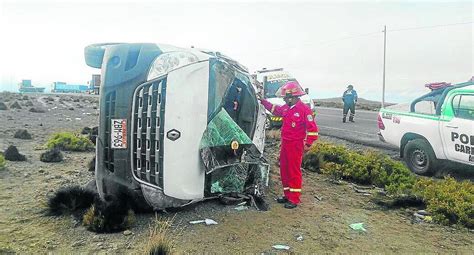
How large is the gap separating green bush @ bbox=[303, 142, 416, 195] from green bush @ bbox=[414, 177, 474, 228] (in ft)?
1.42

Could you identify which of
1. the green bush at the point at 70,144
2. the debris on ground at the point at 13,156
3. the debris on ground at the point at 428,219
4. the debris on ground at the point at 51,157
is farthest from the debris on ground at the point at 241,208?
the green bush at the point at 70,144

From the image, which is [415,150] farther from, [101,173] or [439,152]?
[101,173]

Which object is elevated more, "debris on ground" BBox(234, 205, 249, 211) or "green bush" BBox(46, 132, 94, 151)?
"green bush" BBox(46, 132, 94, 151)

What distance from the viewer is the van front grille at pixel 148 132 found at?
413cm

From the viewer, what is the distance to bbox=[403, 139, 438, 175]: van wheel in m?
7.81

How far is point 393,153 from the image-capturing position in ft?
33.7

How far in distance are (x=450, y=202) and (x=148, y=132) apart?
3.84m

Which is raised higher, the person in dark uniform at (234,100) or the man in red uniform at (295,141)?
the person in dark uniform at (234,100)

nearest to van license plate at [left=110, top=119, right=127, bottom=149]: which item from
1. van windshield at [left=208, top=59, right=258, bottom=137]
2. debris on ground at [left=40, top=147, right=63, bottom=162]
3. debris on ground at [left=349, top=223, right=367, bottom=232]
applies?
van windshield at [left=208, top=59, right=258, bottom=137]

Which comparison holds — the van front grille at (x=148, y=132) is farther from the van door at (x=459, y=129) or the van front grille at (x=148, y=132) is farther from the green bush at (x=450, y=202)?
the van door at (x=459, y=129)

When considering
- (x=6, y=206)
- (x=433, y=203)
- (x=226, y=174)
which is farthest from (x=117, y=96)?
(x=433, y=203)

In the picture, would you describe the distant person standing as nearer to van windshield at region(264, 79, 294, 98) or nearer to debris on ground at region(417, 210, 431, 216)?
van windshield at region(264, 79, 294, 98)

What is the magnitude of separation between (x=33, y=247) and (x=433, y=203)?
4614 millimetres

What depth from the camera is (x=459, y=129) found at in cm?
716
